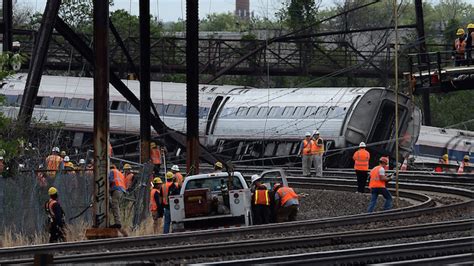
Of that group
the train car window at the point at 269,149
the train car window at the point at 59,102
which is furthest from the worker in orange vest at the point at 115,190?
the train car window at the point at 59,102

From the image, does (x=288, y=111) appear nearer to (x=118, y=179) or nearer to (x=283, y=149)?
(x=283, y=149)

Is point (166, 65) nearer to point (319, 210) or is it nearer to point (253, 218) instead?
point (319, 210)

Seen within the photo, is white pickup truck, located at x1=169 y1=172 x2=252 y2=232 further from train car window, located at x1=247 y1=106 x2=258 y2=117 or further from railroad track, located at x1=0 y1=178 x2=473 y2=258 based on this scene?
train car window, located at x1=247 y1=106 x2=258 y2=117

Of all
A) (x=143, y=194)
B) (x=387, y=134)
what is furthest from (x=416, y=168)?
(x=143, y=194)

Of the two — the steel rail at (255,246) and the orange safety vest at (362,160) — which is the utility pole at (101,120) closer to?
the steel rail at (255,246)

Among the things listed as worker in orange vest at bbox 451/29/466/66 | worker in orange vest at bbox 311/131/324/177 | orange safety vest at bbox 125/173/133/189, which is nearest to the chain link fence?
orange safety vest at bbox 125/173/133/189

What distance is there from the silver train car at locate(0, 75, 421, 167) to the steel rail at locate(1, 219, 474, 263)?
24.6 meters

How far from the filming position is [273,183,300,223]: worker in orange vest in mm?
26438

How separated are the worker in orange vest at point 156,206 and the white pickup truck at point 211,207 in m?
2.18

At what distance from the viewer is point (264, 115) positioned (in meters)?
51.8

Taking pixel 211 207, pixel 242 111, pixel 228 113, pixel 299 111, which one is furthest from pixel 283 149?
pixel 211 207

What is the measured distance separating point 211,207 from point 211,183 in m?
1.04

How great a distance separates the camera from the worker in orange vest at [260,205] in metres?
25.9

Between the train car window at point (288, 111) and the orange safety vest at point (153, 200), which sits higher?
the train car window at point (288, 111)
